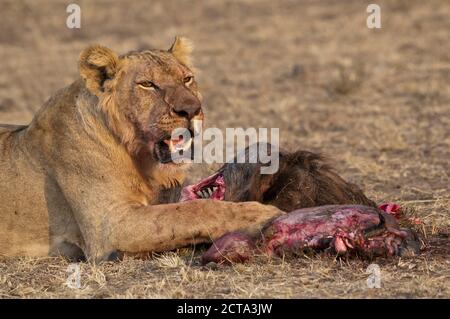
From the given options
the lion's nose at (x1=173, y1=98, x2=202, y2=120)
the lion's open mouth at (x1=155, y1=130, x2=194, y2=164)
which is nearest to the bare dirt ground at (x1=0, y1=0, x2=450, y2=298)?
the lion's open mouth at (x1=155, y1=130, x2=194, y2=164)

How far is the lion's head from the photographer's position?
5.54m

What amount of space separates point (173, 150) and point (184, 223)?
472 mm

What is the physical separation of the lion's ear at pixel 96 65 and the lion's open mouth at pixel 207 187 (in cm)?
94

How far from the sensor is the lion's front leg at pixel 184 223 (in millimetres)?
5391

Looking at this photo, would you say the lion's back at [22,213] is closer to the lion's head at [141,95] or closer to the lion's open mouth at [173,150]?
the lion's head at [141,95]

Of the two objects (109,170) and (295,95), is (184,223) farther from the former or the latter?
(295,95)

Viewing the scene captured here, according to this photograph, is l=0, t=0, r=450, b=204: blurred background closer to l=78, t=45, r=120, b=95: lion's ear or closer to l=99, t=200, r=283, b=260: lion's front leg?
l=99, t=200, r=283, b=260: lion's front leg

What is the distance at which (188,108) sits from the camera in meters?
5.42
